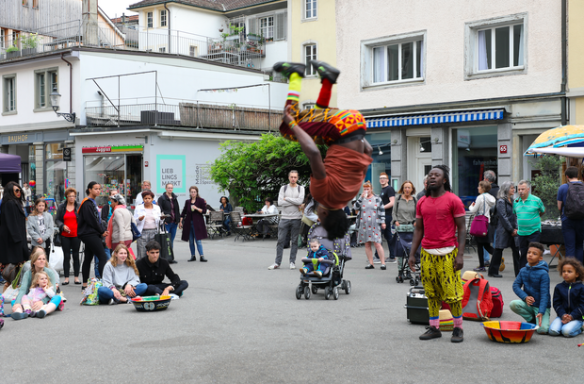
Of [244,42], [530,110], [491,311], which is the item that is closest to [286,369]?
[491,311]

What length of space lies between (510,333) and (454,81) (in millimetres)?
13130

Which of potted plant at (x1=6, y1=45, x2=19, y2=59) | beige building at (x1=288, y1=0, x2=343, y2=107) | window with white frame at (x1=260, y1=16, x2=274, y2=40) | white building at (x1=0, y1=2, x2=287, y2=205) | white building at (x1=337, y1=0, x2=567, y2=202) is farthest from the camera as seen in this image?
window with white frame at (x1=260, y1=16, x2=274, y2=40)

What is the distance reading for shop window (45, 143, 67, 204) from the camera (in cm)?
3184

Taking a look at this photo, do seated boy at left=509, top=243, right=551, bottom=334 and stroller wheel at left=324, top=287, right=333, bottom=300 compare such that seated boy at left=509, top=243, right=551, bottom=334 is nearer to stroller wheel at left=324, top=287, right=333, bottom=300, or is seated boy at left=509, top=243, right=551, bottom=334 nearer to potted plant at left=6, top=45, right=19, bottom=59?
stroller wheel at left=324, top=287, right=333, bottom=300

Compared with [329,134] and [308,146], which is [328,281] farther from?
[308,146]

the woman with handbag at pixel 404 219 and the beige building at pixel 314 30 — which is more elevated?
the beige building at pixel 314 30

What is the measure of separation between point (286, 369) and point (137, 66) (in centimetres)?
2745

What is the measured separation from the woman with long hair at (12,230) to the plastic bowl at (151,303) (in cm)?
274

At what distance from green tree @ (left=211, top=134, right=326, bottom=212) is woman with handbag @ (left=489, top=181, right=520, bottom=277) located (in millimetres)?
9546

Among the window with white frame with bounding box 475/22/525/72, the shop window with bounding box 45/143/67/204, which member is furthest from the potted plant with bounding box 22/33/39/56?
the window with white frame with bounding box 475/22/525/72

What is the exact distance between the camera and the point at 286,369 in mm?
6836

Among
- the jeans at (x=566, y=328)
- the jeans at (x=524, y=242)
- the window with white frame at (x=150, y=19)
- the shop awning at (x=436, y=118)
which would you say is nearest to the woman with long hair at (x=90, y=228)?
the jeans at (x=524, y=242)

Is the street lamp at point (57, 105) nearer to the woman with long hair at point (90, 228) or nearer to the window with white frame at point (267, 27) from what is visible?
the window with white frame at point (267, 27)

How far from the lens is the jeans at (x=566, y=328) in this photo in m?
8.09
